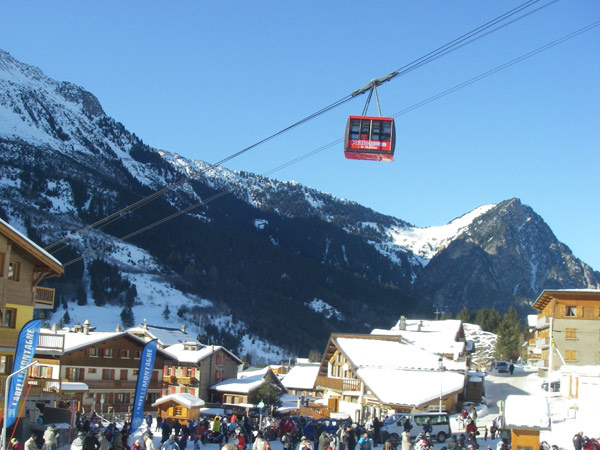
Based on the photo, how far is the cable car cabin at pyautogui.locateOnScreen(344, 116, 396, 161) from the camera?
78.5ft

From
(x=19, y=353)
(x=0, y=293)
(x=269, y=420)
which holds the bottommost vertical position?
(x=269, y=420)

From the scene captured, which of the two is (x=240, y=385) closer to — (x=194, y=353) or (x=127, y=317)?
(x=194, y=353)

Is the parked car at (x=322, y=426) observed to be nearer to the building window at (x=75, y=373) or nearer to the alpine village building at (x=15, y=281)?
the alpine village building at (x=15, y=281)

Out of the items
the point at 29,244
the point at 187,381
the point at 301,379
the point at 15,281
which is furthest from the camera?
the point at 301,379

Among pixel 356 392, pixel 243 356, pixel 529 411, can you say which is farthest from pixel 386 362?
pixel 243 356

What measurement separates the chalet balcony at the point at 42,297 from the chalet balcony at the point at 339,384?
23881mm

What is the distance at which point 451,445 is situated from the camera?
1104 inches

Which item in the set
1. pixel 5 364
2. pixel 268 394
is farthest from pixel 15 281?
pixel 268 394

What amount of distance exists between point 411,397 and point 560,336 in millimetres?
23081

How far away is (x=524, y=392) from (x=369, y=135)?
4236cm

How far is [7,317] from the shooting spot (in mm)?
35781

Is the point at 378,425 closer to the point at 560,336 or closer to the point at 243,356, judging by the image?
the point at 560,336

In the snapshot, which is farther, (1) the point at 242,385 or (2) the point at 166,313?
(2) the point at 166,313

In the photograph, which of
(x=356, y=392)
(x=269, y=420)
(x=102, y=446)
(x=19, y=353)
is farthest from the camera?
(x=356, y=392)
